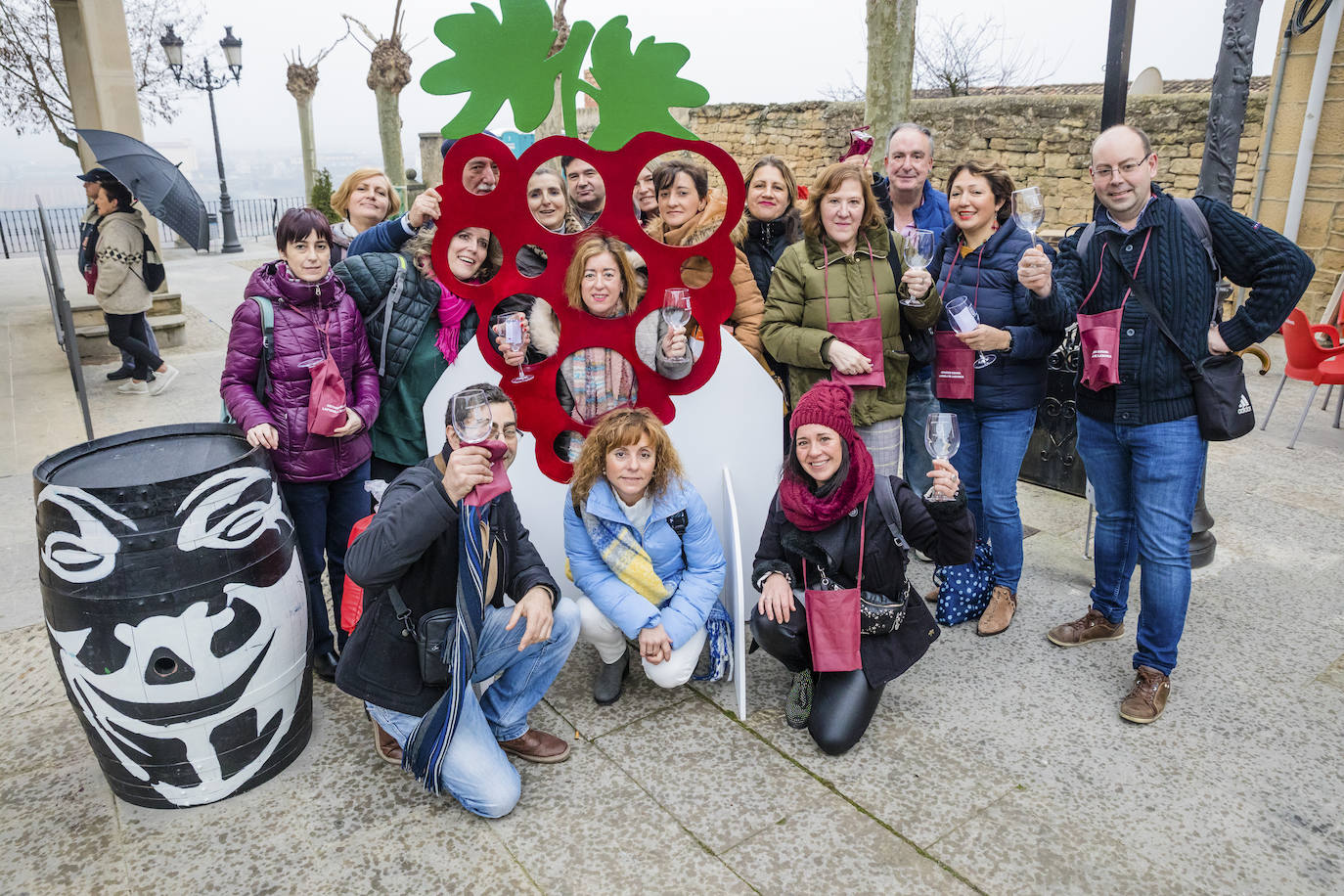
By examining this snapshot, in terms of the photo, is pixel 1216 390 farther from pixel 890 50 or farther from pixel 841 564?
pixel 890 50

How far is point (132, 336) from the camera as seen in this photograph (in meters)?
7.43

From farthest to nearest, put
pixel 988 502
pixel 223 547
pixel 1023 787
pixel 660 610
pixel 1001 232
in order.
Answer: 1. pixel 988 502
2. pixel 1001 232
3. pixel 660 610
4. pixel 1023 787
5. pixel 223 547

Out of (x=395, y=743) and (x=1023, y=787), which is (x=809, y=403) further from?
(x=395, y=743)

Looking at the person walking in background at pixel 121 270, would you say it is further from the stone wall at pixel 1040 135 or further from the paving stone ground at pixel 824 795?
the stone wall at pixel 1040 135

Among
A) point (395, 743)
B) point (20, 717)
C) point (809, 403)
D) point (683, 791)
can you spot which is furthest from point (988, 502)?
point (20, 717)

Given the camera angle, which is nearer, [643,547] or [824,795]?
[824,795]

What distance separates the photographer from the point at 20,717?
3211 mm

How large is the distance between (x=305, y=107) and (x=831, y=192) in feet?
81.0

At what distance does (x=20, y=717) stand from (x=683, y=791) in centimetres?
239

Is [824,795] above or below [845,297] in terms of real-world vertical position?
below

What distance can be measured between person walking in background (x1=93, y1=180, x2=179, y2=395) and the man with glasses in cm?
691

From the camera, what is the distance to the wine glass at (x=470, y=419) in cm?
246

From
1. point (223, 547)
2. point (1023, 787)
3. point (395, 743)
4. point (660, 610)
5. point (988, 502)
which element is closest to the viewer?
point (223, 547)

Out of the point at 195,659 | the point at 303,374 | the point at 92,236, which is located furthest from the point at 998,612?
the point at 92,236
